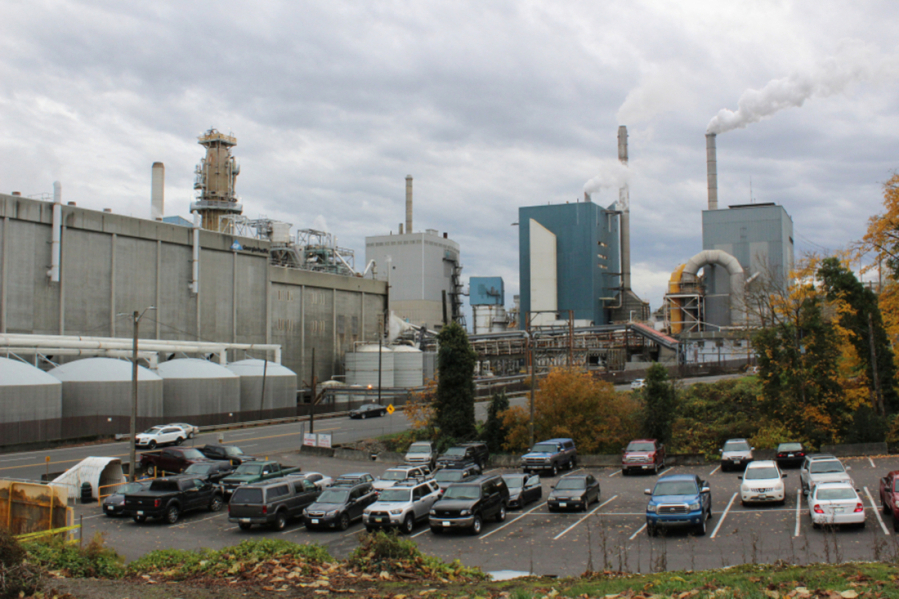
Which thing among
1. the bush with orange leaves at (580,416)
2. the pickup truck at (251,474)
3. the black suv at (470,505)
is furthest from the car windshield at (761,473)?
the pickup truck at (251,474)

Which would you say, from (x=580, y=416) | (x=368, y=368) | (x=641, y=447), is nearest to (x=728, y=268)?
(x=368, y=368)

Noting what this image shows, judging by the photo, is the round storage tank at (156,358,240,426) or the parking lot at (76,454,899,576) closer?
the parking lot at (76,454,899,576)

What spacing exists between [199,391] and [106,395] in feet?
31.1

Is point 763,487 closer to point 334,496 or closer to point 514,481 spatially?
point 514,481

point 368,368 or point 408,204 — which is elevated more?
point 408,204

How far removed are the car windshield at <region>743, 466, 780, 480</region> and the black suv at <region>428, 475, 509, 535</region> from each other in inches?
317

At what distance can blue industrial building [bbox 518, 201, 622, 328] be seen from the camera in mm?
117875

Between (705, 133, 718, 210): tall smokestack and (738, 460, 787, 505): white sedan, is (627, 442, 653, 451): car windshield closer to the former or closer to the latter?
(738, 460, 787, 505): white sedan

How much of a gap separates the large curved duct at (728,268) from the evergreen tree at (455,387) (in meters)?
65.7

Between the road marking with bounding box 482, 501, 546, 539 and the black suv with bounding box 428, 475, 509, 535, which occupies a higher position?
the black suv with bounding box 428, 475, 509, 535

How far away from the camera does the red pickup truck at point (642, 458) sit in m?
32.6

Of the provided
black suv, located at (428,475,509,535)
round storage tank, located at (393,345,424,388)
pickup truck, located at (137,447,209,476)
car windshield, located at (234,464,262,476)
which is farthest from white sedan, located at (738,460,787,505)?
round storage tank, located at (393,345,424,388)

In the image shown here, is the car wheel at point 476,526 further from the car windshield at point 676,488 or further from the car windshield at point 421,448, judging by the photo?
the car windshield at point 421,448

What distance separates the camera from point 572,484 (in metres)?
24.8
